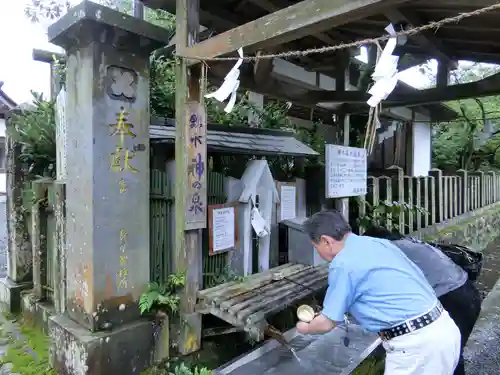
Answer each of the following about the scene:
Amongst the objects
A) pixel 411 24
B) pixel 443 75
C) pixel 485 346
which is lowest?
pixel 485 346

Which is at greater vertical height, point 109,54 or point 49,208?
point 109,54

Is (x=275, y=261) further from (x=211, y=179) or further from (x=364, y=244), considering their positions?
(x=364, y=244)

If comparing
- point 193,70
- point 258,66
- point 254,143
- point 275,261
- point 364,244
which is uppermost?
point 258,66

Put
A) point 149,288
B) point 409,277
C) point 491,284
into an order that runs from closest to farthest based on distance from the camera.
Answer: point 409,277 < point 149,288 < point 491,284

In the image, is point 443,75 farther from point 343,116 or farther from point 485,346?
point 485,346

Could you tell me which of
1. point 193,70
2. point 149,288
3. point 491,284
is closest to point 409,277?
point 149,288

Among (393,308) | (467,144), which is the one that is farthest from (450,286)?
(467,144)

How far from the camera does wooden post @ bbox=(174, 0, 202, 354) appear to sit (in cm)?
429

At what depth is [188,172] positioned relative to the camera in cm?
429

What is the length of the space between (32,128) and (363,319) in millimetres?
5188

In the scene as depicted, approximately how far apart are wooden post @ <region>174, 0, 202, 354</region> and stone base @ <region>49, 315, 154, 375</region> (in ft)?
1.43

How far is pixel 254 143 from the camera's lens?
5508 mm

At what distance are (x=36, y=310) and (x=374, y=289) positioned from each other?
4.95 meters

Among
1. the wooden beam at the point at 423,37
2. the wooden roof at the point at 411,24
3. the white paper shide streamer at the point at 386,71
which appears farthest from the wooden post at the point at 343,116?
the white paper shide streamer at the point at 386,71
